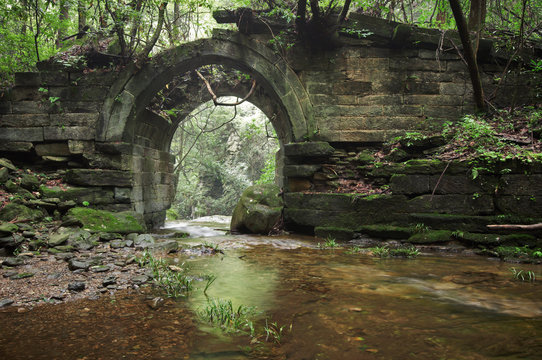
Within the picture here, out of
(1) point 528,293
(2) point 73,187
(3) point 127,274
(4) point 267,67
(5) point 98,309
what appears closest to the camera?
(5) point 98,309

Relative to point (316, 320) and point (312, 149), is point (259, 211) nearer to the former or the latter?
point (312, 149)

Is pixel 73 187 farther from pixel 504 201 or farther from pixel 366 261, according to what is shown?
pixel 504 201

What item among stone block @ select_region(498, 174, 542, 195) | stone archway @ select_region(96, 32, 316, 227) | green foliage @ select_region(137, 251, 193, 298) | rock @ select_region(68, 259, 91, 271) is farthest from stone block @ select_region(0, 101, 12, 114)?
stone block @ select_region(498, 174, 542, 195)

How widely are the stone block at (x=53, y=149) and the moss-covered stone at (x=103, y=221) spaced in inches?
75.9

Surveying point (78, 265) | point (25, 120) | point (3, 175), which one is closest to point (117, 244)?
point (78, 265)

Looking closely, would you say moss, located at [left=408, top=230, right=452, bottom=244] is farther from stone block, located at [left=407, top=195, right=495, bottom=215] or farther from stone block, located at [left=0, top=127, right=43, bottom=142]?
stone block, located at [left=0, top=127, right=43, bottom=142]

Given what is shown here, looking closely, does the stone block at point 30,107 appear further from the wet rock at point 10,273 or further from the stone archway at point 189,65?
the wet rock at point 10,273

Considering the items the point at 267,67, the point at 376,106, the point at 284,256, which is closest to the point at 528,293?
the point at 284,256

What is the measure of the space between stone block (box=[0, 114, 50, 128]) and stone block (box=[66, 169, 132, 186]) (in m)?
1.37

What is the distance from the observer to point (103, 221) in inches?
210

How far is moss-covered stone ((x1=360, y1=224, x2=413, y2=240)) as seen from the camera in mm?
5219

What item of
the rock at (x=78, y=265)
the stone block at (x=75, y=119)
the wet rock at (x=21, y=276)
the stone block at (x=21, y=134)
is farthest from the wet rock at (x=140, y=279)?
the stone block at (x=21, y=134)

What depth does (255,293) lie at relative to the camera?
2.67 m

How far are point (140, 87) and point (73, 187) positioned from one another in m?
2.55
